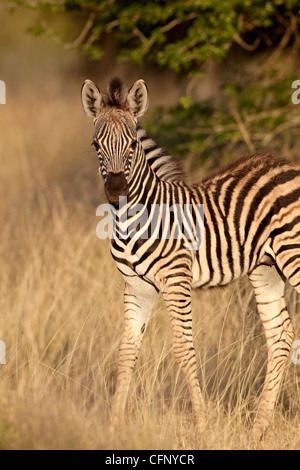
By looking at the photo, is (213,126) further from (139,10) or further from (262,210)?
(262,210)

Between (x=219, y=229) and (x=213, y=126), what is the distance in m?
5.09

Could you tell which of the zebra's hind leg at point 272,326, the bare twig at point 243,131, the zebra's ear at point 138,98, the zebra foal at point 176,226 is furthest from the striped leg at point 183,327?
the bare twig at point 243,131

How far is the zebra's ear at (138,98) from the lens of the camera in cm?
502

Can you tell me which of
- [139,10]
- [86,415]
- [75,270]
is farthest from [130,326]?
[139,10]

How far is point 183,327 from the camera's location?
16.6 ft

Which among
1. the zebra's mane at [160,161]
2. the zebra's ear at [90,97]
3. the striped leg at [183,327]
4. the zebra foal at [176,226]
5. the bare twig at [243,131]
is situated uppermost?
the bare twig at [243,131]

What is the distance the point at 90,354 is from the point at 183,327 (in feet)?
4.33

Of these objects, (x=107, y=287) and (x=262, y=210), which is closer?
(x=262, y=210)

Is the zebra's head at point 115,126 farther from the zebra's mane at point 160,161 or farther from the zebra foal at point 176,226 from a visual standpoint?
the zebra's mane at point 160,161

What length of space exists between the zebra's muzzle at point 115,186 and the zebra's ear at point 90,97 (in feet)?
1.87

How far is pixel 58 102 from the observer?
18797mm

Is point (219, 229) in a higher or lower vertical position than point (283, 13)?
lower
